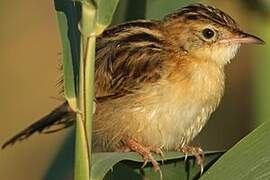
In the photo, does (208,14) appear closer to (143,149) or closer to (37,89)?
(143,149)

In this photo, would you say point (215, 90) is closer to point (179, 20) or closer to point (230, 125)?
point (179, 20)

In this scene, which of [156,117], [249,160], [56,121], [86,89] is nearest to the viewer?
[86,89]

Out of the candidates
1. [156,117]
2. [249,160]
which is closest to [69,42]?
[249,160]

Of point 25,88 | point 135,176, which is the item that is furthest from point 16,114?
point 135,176

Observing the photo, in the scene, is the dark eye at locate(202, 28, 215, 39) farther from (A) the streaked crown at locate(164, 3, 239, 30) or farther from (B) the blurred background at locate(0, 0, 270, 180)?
(B) the blurred background at locate(0, 0, 270, 180)

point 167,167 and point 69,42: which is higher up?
point 69,42

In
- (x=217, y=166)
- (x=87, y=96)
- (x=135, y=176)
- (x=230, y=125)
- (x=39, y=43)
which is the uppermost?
(x=87, y=96)

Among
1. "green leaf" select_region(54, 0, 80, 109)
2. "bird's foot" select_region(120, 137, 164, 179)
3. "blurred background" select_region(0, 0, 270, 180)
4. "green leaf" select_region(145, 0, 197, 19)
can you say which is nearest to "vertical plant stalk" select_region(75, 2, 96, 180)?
"green leaf" select_region(54, 0, 80, 109)
